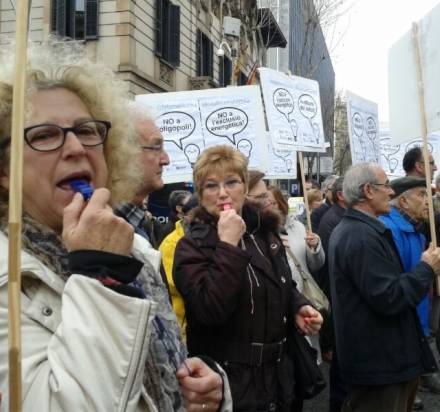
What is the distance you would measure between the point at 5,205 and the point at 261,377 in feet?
4.70

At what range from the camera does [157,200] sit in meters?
7.88

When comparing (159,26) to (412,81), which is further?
(159,26)

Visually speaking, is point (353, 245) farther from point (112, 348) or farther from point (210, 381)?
point (112, 348)

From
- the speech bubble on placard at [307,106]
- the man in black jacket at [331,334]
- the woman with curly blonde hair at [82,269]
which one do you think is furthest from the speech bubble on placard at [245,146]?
the woman with curly blonde hair at [82,269]

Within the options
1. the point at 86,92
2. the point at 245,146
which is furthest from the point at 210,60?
the point at 86,92

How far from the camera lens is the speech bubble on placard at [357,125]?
585 cm

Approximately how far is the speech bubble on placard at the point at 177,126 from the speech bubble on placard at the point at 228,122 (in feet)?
0.52

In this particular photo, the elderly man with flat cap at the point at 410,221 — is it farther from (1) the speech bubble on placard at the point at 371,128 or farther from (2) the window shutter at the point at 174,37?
(2) the window shutter at the point at 174,37

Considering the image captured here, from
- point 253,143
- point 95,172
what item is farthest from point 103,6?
point 95,172

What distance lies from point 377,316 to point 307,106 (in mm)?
2465

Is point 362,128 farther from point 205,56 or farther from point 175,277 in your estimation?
point 205,56

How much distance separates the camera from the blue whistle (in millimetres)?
1410

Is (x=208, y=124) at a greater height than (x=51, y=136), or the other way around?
(x=208, y=124)

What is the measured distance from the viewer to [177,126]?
16.2 ft
